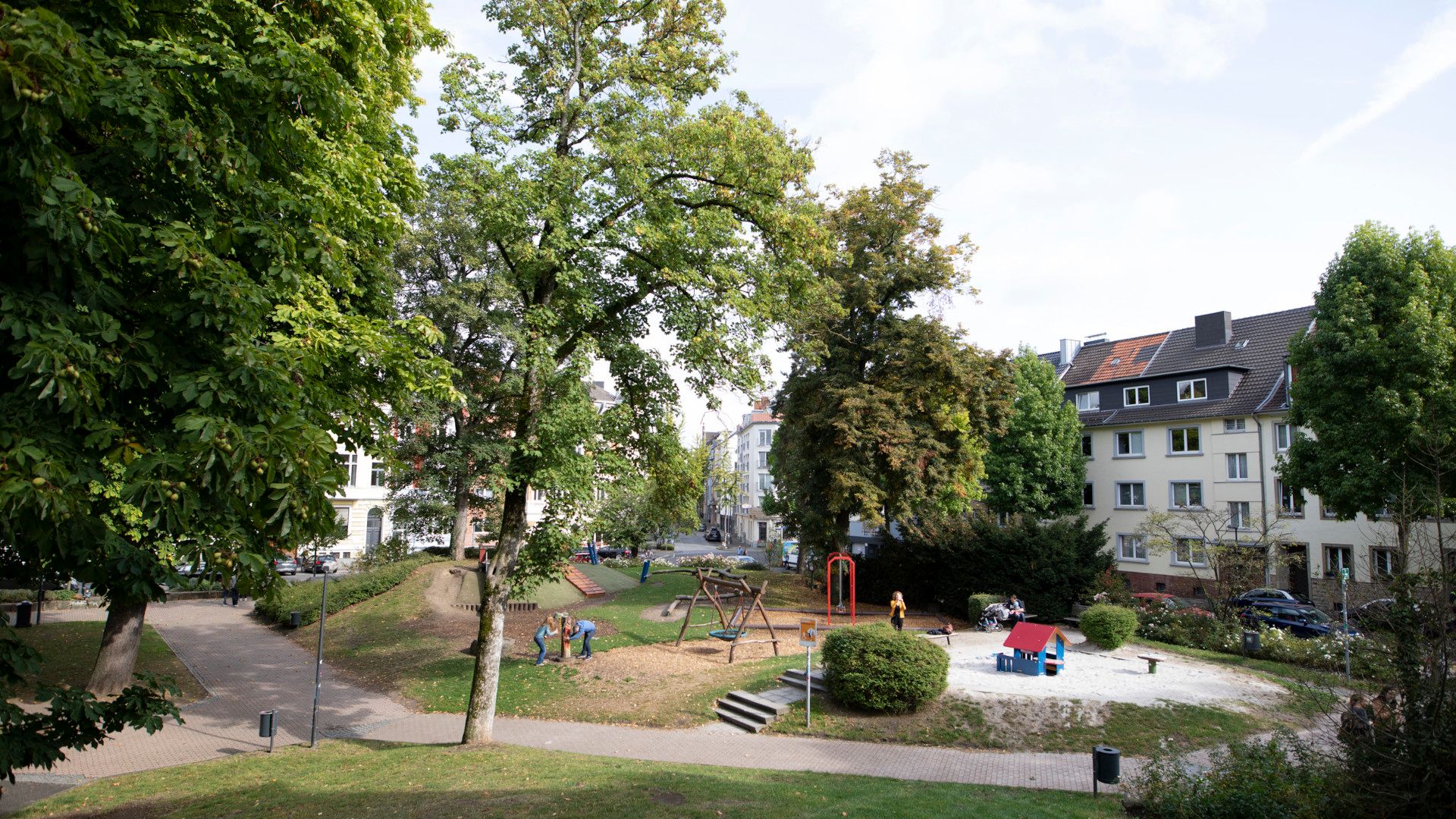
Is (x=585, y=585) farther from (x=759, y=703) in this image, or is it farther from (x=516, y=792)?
(x=516, y=792)

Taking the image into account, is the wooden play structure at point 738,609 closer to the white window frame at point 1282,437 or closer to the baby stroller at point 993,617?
the baby stroller at point 993,617

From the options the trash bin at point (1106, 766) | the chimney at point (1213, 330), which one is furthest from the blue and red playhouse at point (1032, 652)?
the chimney at point (1213, 330)

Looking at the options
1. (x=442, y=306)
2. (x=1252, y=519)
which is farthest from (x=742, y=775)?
(x=1252, y=519)

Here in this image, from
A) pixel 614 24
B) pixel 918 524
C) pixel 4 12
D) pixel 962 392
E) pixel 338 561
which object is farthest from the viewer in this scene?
pixel 338 561

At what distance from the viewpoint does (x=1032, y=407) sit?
139 ft

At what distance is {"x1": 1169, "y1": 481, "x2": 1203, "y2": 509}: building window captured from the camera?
4006 centimetres

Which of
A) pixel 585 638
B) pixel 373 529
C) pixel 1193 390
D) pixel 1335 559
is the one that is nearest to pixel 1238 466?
pixel 1193 390

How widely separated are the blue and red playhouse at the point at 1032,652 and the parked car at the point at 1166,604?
831 centimetres

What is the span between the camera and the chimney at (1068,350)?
5025 cm

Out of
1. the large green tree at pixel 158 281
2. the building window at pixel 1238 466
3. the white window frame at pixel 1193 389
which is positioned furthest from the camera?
the white window frame at pixel 1193 389

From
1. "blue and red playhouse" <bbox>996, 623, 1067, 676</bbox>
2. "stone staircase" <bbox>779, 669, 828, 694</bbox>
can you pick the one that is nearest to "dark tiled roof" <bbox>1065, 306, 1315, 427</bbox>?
"blue and red playhouse" <bbox>996, 623, 1067, 676</bbox>

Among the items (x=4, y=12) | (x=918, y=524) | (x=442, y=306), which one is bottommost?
(x=918, y=524)

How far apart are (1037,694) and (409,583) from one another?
23.6m

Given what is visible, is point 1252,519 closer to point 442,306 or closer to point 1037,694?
point 1037,694
